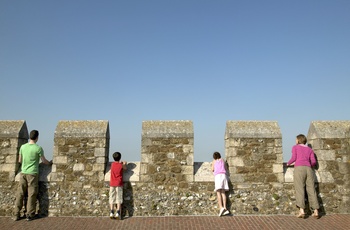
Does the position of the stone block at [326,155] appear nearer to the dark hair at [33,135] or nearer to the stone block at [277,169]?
the stone block at [277,169]

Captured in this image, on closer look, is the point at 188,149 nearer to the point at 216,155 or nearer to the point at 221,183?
the point at 216,155

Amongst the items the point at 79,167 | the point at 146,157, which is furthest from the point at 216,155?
the point at 79,167

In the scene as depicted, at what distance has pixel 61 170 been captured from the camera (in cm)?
707

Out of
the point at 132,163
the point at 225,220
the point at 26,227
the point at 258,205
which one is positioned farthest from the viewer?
the point at 132,163

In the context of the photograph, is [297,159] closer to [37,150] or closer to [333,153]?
[333,153]

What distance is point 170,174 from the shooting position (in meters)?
7.10

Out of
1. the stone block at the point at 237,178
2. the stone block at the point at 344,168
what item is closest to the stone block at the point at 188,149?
the stone block at the point at 237,178

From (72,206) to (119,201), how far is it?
4.28 feet

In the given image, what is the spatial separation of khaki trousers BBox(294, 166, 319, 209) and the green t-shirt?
6.67 metres

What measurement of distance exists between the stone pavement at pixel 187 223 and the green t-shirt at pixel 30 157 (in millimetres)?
1237

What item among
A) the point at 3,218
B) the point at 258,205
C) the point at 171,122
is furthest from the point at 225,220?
the point at 3,218

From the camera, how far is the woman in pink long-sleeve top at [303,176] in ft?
22.3

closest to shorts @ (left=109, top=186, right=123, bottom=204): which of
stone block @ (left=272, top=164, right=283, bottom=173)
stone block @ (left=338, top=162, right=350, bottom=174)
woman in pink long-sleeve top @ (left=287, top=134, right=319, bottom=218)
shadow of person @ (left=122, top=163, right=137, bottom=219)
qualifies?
shadow of person @ (left=122, top=163, right=137, bottom=219)

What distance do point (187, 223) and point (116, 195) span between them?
190 centimetres
